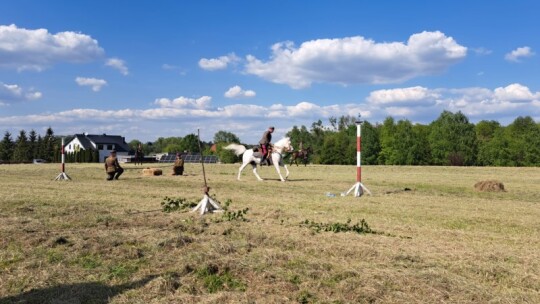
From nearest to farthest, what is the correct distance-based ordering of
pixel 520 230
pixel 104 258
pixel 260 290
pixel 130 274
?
1. pixel 260 290
2. pixel 130 274
3. pixel 104 258
4. pixel 520 230

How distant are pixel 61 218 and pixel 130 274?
455 cm

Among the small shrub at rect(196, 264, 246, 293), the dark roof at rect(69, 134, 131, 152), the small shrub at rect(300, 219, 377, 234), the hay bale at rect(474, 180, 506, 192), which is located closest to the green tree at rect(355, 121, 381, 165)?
the dark roof at rect(69, 134, 131, 152)

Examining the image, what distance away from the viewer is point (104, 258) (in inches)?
239

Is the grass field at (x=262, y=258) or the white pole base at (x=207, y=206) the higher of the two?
the white pole base at (x=207, y=206)

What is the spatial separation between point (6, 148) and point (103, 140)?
22.5 m

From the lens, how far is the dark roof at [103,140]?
109688 millimetres

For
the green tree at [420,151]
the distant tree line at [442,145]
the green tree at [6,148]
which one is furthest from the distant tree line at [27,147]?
the green tree at [420,151]

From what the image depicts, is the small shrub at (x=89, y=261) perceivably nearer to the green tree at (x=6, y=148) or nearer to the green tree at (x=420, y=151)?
the green tree at (x=420, y=151)

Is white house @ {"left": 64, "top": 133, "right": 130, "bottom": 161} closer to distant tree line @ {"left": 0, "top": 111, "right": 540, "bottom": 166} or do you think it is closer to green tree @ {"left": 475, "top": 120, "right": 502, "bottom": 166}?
distant tree line @ {"left": 0, "top": 111, "right": 540, "bottom": 166}

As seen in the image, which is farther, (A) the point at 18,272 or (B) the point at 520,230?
(B) the point at 520,230

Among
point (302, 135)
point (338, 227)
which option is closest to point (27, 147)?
point (302, 135)

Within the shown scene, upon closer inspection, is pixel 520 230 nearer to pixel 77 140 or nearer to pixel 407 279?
pixel 407 279

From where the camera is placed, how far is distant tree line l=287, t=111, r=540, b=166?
253ft

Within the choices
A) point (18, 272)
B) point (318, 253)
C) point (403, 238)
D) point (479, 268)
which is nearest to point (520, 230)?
point (403, 238)
